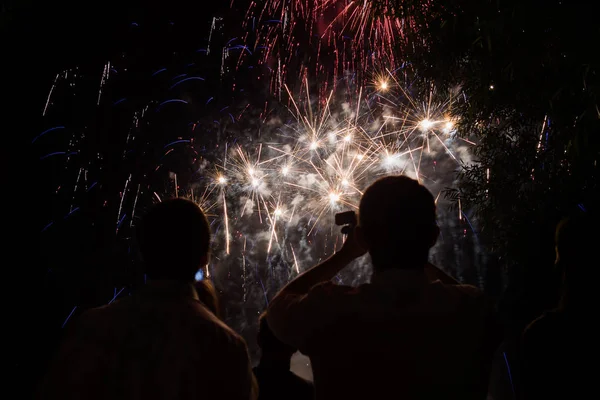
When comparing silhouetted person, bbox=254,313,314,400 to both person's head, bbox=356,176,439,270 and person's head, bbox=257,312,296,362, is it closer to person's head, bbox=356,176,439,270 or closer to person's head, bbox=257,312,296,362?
person's head, bbox=257,312,296,362

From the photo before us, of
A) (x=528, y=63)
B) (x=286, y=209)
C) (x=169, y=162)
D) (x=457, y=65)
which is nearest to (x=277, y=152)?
(x=286, y=209)

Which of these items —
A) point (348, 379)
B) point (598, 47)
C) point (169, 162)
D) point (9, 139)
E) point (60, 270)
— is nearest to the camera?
point (348, 379)

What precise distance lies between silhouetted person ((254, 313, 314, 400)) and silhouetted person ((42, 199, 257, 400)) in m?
0.30

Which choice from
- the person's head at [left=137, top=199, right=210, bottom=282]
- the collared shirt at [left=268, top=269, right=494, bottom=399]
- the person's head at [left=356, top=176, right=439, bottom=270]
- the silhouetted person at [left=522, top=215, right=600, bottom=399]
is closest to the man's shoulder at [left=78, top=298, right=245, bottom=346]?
the person's head at [left=137, top=199, right=210, bottom=282]

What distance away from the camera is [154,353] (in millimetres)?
1545

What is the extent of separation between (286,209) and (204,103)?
9269 millimetres

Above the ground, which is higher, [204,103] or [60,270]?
[204,103]

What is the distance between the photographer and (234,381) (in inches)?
61.9

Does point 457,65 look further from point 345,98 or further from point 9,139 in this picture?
point 345,98

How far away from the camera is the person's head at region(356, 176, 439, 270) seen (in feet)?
4.97

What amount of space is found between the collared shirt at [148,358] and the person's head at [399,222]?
64 cm

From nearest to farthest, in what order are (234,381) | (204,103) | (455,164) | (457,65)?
(234,381), (457,65), (204,103), (455,164)

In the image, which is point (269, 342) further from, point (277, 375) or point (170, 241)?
point (170, 241)

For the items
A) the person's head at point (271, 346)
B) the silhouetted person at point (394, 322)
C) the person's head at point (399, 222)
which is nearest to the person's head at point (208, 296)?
the person's head at point (271, 346)
